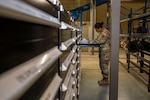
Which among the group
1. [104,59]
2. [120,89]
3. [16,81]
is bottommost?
[120,89]

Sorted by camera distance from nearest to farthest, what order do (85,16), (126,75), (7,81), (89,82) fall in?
(7,81)
(89,82)
(126,75)
(85,16)

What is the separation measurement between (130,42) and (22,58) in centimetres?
649

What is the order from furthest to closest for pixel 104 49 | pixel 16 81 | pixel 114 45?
pixel 104 49 < pixel 114 45 < pixel 16 81

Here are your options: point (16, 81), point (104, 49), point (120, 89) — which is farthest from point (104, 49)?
point (16, 81)

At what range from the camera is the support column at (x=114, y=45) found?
197cm

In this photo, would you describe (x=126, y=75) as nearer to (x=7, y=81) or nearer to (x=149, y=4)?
(x=149, y=4)

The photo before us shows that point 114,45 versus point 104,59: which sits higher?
point 114,45

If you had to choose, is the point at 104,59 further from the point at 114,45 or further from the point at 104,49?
the point at 114,45

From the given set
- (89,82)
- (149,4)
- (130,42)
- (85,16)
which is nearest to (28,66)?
(89,82)

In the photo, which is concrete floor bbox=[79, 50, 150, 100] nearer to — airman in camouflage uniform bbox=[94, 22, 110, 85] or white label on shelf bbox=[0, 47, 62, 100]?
airman in camouflage uniform bbox=[94, 22, 110, 85]

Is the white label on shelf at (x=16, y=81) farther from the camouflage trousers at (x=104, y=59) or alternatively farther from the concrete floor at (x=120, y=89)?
the camouflage trousers at (x=104, y=59)

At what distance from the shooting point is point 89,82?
218 inches

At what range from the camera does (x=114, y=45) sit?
2006 millimetres

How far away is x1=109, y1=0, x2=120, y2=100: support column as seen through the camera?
6.47 ft
